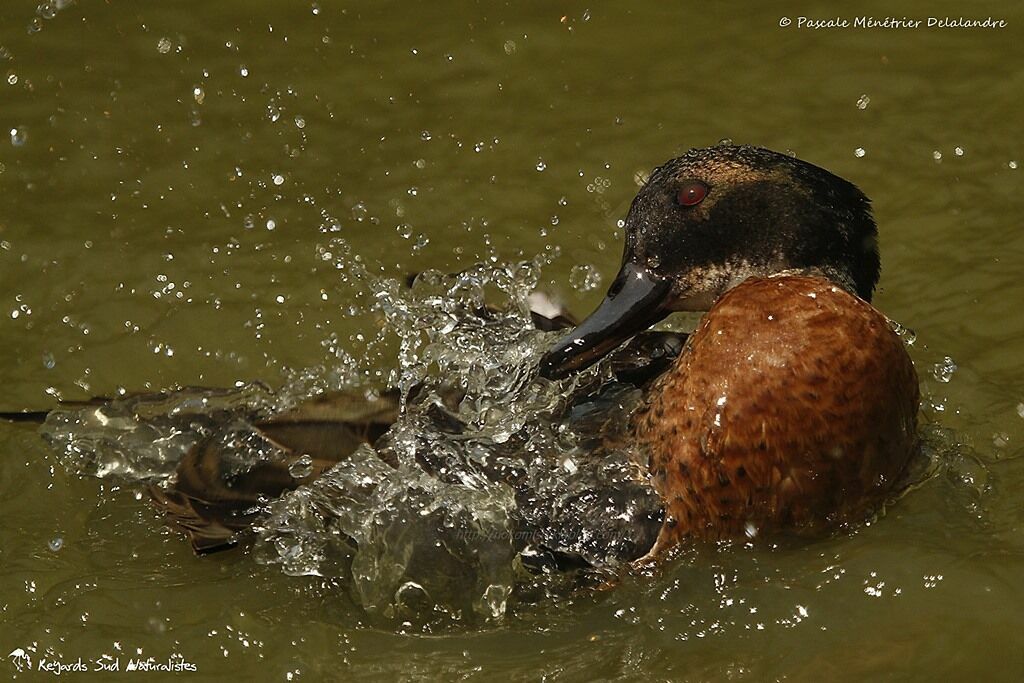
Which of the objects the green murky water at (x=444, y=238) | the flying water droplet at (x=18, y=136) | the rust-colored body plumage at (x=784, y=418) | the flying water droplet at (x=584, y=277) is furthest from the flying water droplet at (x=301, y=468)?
the flying water droplet at (x=18, y=136)

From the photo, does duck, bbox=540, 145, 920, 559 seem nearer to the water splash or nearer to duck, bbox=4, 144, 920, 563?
duck, bbox=4, 144, 920, 563

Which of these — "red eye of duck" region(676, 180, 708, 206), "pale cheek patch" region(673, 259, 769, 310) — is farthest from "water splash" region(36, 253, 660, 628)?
"red eye of duck" region(676, 180, 708, 206)

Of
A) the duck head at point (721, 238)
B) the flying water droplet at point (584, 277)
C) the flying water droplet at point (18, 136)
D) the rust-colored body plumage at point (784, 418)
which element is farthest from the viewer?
the flying water droplet at point (18, 136)

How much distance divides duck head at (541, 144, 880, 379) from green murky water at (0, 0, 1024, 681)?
67 centimetres

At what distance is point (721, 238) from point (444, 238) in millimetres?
1564

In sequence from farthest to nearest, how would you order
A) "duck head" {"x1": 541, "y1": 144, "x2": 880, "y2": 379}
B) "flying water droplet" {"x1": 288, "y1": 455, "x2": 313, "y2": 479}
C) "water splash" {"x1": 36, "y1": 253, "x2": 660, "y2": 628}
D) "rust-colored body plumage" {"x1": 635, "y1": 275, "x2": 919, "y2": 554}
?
"duck head" {"x1": 541, "y1": 144, "x2": 880, "y2": 379} → "flying water droplet" {"x1": 288, "y1": 455, "x2": 313, "y2": 479} → "water splash" {"x1": 36, "y1": 253, "x2": 660, "y2": 628} → "rust-colored body plumage" {"x1": 635, "y1": 275, "x2": 919, "y2": 554}

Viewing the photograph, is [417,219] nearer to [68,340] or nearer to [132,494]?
[68,340]

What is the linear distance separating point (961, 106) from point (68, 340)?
350 cm

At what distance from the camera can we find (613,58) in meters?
5.95

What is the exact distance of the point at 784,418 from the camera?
3.29 meters

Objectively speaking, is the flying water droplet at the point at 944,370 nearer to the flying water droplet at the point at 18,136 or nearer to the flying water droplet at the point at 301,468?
the flying water droplet at the point at 301,468

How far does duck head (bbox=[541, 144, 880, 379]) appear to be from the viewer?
3.76 meters

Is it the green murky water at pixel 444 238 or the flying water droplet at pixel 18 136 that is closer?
the green murky water at pixel 444 238

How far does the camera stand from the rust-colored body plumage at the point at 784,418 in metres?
3.30
